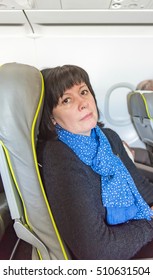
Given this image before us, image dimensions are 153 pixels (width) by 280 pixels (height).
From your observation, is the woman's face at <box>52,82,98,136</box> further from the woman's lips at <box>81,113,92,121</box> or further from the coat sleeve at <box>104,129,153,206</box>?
the coat sleeve at <box>104,129,153,206</box>

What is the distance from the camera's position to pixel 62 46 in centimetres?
221

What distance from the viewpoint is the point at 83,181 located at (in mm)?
904

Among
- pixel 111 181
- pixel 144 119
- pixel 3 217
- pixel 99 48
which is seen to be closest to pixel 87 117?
pixel 111 181

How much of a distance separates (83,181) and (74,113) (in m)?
0.33

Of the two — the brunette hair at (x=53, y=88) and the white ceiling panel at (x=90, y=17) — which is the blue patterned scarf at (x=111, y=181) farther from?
the white ceiling panel at (x=90, y=17)

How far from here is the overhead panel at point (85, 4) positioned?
1.56 meters

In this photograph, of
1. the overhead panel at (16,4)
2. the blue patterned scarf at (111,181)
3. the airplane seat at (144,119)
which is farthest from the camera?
the airplane seat at (144,119)

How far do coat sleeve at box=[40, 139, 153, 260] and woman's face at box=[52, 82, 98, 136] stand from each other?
166 mm

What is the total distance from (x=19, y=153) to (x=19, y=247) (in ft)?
2.45

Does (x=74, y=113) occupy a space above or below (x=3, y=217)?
above

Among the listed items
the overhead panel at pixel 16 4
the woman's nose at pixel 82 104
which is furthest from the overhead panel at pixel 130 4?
the woman's nose at pixel 82 104

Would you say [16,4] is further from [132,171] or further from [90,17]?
[132,171]

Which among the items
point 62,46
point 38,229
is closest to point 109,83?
point 62,46

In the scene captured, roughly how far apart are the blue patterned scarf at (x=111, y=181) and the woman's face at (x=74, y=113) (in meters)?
0.03
